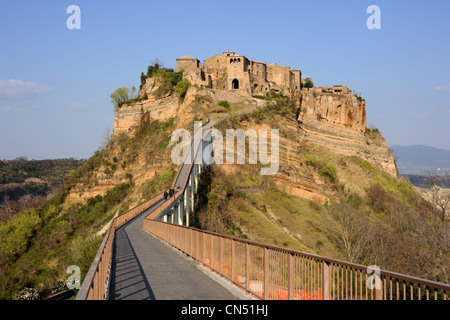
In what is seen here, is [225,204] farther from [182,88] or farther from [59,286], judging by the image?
[182,88]

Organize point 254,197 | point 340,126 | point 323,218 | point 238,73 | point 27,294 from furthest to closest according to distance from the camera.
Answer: point 238,73 < point 340,126 < point 323,218 < point 254,197 < point 27,294

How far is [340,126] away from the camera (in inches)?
2921

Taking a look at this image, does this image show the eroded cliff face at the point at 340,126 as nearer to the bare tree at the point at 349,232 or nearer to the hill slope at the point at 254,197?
the hill slope at the point at 254,197

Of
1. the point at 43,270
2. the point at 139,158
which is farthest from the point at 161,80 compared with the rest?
the point at 43,270

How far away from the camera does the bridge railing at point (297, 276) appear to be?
621cm

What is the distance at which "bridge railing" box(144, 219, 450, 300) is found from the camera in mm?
6207

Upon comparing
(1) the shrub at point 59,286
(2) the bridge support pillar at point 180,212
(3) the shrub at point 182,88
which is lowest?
A: (1) the shrub at point 59,286

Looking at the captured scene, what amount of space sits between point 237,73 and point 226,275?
70251mm

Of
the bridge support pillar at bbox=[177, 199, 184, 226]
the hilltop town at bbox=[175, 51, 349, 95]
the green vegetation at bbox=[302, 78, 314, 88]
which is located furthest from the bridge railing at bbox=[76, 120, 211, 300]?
the green vegetation at bbox=[302, 78, 314, 88]

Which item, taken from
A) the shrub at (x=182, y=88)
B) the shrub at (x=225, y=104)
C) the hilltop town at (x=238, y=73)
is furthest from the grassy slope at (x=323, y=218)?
the hilltop town at (x=238, y=73)

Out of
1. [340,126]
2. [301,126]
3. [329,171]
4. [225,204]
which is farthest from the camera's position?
[340,126]

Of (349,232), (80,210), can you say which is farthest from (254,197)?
(80,210)

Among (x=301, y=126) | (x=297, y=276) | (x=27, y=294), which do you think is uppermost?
(x=301, y=126)
